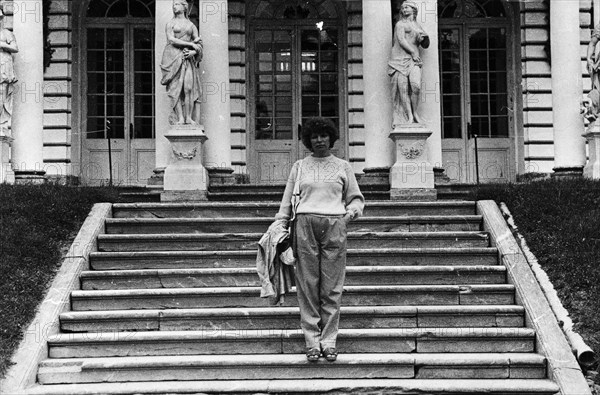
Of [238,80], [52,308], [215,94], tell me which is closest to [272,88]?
[238,80]

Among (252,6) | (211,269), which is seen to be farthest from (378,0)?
(211,269)

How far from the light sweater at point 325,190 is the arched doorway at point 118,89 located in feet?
37.0

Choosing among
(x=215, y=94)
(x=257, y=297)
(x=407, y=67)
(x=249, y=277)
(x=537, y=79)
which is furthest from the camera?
(x=537, y=79)

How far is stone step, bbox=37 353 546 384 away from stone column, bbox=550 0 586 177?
8722mm

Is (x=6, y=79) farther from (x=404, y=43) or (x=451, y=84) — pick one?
(x=451, y=84)

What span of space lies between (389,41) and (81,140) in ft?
24.3

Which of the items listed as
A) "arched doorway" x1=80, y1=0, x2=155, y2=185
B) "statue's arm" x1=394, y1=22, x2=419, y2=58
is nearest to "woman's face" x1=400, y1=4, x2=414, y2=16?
"statue's arm" x1=394, y1=22, x2=419, y2=58

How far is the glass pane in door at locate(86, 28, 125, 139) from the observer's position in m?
20.8

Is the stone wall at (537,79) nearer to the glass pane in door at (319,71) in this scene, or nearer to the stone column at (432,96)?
the glass pane in door at (319,71)

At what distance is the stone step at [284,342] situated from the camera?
10.2 meters

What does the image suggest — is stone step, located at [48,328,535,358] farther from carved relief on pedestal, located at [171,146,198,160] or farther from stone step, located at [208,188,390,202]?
carved relief on pedestal, located at [171,146,198,160]

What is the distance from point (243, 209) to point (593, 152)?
6.78 m

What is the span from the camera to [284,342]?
33.4ft

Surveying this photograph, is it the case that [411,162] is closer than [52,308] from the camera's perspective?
No
